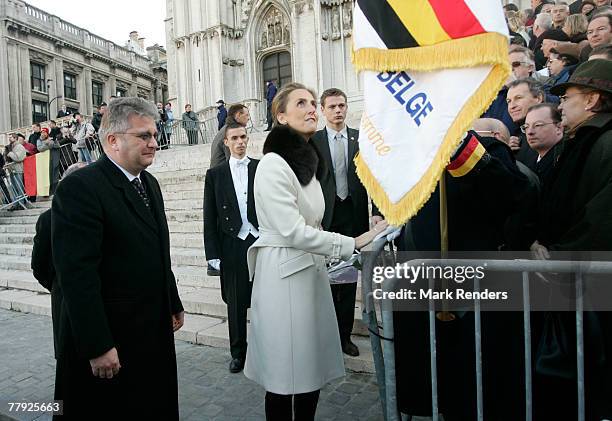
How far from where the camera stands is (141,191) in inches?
101

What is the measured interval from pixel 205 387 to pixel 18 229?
9117mm

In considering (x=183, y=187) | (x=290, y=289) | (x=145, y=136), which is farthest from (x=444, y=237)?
(x=183, y=187)

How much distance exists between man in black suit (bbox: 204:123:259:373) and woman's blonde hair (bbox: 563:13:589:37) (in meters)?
4.63

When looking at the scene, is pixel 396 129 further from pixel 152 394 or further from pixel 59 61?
pixel 59 61

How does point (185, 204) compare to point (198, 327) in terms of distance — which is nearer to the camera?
point (198, 327)

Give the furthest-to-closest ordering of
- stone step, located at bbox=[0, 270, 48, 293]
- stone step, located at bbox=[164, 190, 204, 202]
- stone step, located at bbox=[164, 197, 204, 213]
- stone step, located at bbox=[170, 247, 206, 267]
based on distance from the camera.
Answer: stone step, located at bbox=[164, 190, 204, 202] → stone step, located at bbox=[164, 197, 204, 213] → stone step, located at bbox=[0, 270, 48, 293] → stone step, located at bbox=[170, 247, 206, 267]

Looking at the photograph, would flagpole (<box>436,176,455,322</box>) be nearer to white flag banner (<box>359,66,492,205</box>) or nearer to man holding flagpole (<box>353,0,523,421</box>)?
man holding flagpole (<box>353,0,523,421</box>)

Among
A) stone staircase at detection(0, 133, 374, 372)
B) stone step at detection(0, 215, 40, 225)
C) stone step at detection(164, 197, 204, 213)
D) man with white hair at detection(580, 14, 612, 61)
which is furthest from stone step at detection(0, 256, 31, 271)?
man with white hair at detection(580, 14, 612, 61)

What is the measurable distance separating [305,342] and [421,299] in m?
0.68

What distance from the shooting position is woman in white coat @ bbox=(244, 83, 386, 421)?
235cm

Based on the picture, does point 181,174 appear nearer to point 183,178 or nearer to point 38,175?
point 183,178

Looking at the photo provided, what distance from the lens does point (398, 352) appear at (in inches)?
93.3

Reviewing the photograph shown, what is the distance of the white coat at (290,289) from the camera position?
2.34 metres

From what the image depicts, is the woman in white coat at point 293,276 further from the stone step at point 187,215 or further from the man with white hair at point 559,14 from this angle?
the stone step at point 187,215
